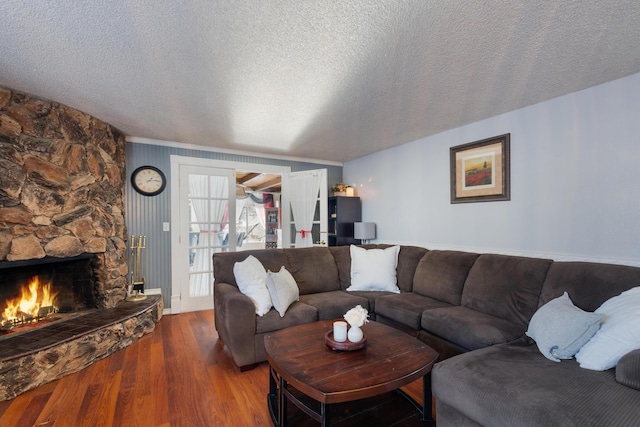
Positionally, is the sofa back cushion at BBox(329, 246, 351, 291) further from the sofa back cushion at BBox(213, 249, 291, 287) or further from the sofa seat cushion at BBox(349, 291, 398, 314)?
the sofa back cushion at BBox(213, 249, 291, 287)

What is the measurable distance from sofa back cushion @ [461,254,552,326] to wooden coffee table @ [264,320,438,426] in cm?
96

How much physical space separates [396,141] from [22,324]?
456cm

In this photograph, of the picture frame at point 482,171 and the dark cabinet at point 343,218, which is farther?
the dark cabinet at point 343,218

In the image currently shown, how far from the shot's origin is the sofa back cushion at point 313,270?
3.22 meters

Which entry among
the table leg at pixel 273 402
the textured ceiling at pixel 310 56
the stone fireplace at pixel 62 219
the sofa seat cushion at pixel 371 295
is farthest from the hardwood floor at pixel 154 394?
the textured ceiling at pixel 310 56

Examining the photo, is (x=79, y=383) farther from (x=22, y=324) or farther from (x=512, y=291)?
(x=512, y=291)

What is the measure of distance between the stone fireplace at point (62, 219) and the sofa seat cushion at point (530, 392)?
282 cm

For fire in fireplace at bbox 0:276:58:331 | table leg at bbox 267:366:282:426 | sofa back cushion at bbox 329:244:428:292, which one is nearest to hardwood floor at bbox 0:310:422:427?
table leg at bbox 267:366:282:426

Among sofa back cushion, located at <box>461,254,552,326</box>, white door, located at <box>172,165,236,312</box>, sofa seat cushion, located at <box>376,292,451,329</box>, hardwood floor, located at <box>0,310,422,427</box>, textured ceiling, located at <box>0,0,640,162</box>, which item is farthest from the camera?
white door, located at <box>172,165,236,312</box>

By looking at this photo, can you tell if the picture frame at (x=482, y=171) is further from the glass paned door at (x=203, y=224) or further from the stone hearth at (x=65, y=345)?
the stone hearth at (x=65, y=345)

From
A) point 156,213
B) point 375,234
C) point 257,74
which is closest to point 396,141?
point 375,234

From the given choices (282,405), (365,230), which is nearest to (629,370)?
(282,405)

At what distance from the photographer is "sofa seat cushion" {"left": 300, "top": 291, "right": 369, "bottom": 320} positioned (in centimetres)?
273

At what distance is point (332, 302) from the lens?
2811 mm
